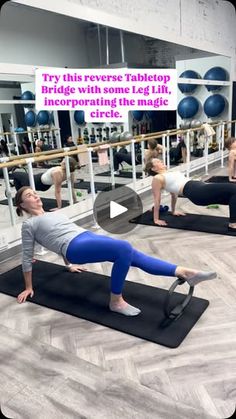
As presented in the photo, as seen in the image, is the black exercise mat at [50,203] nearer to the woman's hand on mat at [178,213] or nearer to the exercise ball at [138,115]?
the woman's hand on mat at [178,213]

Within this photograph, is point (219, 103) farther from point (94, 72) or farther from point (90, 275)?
point (90, 275)

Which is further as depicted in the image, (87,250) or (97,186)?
(97,186)

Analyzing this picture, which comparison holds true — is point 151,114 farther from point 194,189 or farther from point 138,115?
point 194,189

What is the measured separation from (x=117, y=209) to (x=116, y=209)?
14 mm

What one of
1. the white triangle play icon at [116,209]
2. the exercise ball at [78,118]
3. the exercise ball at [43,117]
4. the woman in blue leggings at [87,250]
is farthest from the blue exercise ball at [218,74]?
the woman in blue leggings at [87,250]

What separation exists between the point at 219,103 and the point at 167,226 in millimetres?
5572

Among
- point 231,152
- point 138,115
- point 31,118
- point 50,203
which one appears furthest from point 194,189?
point 138,115

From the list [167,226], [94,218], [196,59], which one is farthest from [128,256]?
[196,59]

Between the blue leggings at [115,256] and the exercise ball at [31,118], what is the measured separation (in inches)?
188

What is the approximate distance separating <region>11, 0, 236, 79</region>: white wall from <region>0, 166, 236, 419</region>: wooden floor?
2922 mm

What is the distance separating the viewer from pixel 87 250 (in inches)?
85.3

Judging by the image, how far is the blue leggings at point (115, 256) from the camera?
2100 millimetres

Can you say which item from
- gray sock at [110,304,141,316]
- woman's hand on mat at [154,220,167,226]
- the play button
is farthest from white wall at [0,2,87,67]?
gray sock at [110,304,141,316]

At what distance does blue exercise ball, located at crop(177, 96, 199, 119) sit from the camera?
8.64 m
